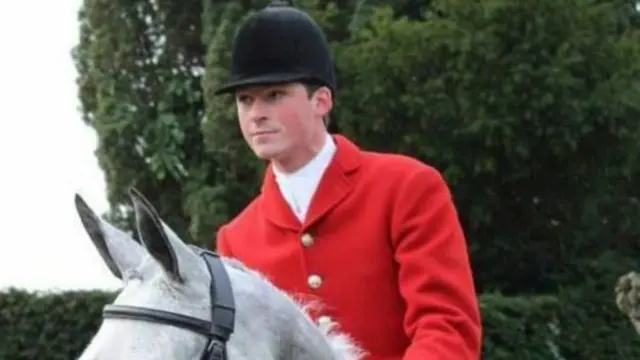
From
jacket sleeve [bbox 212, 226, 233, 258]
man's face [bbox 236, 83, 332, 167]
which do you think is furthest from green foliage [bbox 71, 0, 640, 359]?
man's face [bbox 236, 83, 332, 167]

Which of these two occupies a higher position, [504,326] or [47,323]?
[47,323]

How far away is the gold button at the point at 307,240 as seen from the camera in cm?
377

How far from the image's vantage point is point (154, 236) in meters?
2.75

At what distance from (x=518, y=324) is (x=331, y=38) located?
12.4ft

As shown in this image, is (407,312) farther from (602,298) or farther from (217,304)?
(602,298)

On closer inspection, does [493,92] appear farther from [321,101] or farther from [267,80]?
[267,80]

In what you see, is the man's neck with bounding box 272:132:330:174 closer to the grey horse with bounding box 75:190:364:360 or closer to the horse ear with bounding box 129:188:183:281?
the grey horse with bounding box 75:190:364:360

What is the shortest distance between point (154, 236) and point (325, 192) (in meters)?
1.07

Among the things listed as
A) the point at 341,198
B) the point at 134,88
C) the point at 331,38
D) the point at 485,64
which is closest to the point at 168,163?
the point at 134,88

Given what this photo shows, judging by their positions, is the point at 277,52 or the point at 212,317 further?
the point at 277,52

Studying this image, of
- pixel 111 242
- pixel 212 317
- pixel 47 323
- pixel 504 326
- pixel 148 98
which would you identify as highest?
pixel 111 242

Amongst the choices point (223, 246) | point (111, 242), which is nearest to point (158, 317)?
point (111, 242)

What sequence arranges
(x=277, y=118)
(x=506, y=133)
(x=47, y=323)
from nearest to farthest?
(x=277, y=118)
(x=506, y=133)
(x=47, y=323)

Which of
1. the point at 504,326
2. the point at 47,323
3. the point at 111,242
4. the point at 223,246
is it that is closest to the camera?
the point at 111,242
